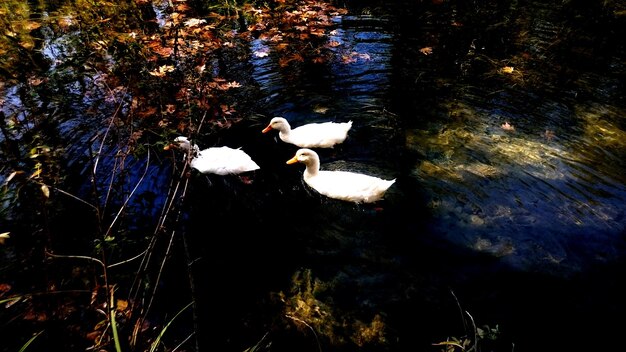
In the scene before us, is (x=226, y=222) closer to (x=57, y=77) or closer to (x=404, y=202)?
(x=404, y=202)

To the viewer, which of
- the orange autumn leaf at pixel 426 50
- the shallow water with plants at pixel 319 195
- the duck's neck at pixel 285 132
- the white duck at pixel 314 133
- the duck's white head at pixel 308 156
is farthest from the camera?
the orange autumn leaf at pixel 426 50

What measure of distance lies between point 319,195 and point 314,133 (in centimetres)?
117

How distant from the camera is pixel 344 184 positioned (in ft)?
14.4

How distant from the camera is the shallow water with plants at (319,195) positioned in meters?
3.04

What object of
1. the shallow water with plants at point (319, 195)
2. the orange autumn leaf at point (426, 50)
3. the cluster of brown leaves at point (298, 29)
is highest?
the cluster of brown leaves at point (298, 29)

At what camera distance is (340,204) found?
15.0 ft

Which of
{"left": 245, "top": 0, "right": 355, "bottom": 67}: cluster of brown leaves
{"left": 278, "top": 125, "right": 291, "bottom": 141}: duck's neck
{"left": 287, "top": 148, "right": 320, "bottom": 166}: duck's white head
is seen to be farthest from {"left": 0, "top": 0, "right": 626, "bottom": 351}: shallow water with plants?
{"left": 287, "top": 148, "right": 320, "bottom": 166}: duck's white head

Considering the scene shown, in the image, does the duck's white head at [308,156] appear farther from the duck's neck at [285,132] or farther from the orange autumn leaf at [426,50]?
the orange autumn leaf at [426,50]

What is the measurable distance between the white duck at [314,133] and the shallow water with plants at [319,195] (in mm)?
312

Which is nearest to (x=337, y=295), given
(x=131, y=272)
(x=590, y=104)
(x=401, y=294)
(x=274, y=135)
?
(x=401, y=294)

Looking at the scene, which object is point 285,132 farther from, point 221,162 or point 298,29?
Answer: point 298,29

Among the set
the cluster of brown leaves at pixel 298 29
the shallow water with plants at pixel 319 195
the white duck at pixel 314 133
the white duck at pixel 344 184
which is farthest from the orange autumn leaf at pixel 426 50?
the white duck at pixel 344 184

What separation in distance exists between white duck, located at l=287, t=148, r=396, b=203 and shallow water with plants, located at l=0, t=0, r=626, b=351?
0.71 ft

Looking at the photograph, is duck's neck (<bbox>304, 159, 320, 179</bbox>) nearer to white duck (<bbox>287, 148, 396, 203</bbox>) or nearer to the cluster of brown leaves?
white duck (<bbox>287, 148, 396, 203</bbox>)
